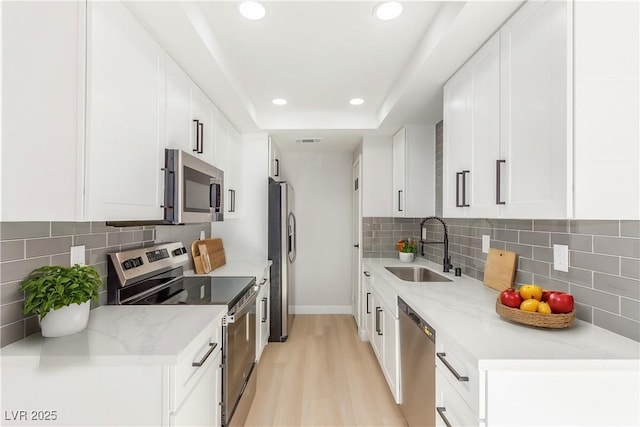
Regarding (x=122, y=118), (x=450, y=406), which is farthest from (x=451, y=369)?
(x=122, y=118)

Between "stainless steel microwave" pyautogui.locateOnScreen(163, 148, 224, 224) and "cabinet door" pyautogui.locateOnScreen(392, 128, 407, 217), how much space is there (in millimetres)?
1900

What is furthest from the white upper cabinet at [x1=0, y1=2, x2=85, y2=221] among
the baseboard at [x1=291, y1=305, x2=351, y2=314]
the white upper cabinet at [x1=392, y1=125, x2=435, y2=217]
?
the baseboard at [x1=291, y1=305, x2=351, y2=314]

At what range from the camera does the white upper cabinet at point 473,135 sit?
5.22 feet

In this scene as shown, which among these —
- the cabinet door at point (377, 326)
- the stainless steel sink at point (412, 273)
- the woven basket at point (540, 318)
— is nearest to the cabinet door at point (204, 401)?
the woven basket at point (540, 318)

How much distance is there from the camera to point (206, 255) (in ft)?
9.09

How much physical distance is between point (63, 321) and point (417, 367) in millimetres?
1678

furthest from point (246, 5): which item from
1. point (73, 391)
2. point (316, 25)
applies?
point (73, 391)

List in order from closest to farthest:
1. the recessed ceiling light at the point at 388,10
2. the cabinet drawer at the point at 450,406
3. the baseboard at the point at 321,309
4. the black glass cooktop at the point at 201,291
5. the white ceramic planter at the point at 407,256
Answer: the cabinet drawer at the point at 450,406, the recessed ceiling light at the point at 388,10, the black glass cooktop at the point at 201,291, the white ceramic planter at the point at 407,256, the baseboard at the point at 321,309

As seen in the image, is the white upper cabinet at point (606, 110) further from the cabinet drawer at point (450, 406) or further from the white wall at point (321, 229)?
the white wall at point (321, 229)

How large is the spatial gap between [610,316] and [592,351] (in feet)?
0.91

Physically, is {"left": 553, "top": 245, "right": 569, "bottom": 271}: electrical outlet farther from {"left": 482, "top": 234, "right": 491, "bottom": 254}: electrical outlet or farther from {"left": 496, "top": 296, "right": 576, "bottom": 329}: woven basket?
{"left": 482, "top": 234, "right": 491, "bottom": 254}: electrical outlet

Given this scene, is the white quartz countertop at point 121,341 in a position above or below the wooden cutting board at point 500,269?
below

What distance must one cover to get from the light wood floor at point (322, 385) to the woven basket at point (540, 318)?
1296mm

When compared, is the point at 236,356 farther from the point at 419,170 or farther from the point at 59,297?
the point at 419,170
